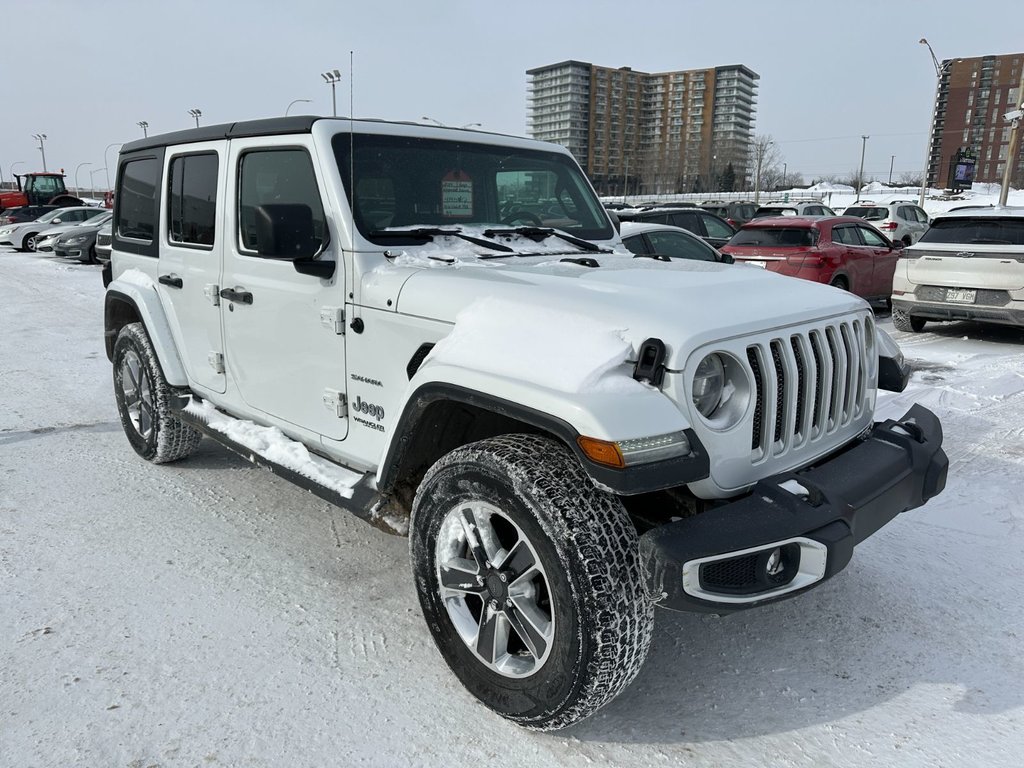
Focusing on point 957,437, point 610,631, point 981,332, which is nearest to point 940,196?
point 981,332

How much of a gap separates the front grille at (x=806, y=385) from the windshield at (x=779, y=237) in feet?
25.9

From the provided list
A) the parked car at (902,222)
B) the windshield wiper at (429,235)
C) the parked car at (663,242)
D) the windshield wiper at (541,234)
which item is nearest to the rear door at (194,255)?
the windshield wiper at (429,235)

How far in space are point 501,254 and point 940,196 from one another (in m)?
67.7

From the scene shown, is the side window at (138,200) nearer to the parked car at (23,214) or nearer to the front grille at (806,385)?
the front grille at (806,385)

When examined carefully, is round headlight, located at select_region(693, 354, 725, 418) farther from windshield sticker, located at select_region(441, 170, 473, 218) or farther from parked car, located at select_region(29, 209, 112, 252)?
parked car, located at select_region(29, 209, 112, 252)

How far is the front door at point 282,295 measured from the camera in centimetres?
322

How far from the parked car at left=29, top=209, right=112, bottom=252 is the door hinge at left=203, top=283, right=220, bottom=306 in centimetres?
1991

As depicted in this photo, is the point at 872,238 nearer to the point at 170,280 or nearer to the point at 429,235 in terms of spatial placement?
the point at 429,235

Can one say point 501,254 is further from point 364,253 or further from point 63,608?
point 63,608

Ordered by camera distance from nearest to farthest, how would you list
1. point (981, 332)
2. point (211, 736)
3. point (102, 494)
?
point (211, 736), point (102, 494), point (981, 332)

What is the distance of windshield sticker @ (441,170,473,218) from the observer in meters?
3.64

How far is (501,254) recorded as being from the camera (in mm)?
3420

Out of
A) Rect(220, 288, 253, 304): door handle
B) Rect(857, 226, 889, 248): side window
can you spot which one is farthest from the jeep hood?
Rect(857, 226, 889, 248): side window

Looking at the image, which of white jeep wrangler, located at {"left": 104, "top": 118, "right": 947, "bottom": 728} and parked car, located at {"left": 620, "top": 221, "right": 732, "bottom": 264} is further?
parked car, located at {"left": 620, "top": 221, "right": 732, "bottom": 264}
